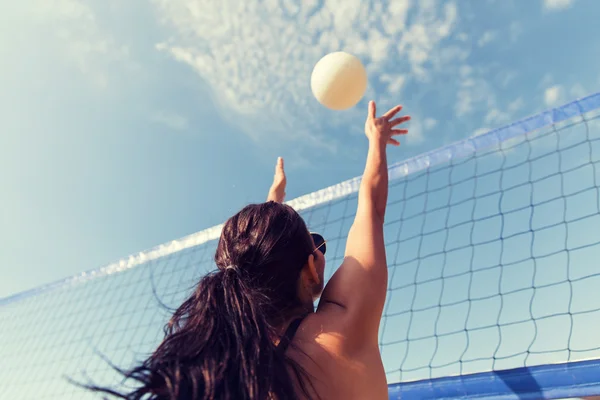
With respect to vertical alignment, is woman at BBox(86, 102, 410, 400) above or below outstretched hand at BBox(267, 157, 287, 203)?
below

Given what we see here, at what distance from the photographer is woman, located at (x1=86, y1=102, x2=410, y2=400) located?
1101 mm

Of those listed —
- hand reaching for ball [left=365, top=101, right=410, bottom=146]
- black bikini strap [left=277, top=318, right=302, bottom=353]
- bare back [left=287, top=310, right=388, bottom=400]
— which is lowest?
bare back [left=287, top=310, right=388, bottom=400]

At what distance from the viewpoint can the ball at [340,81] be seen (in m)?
3.08

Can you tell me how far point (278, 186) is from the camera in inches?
103

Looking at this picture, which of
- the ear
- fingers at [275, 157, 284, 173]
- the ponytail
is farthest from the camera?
fingers at [275, 157, 284, 173]

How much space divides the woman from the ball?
1.83 meters

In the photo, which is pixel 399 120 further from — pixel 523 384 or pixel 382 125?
pixel 523 384

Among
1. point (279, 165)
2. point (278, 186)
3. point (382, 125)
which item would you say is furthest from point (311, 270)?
point (279, 165)

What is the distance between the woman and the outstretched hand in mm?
1148

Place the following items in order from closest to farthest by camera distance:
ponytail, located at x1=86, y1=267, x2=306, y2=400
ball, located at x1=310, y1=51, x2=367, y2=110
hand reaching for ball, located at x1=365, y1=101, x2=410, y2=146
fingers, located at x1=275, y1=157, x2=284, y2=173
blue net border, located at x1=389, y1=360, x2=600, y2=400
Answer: ponytail, located at x1=86, y1=267, x2=306, y2=400, hand reaching for ball, located at x1=365, y1=101, x2=410, y2=146, blue net border, located at x1=389, y1=360, x2=600, y2=400, fingers, located at x1=275, y1=157, x2=284, y2=173, ball, located at x1=310, y1=51, x2=367, y2=110

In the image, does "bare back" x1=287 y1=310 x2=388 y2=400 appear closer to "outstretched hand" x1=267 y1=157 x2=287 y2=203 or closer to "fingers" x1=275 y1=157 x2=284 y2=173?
"outstretched hand" x1=267 y1=157 x2=287 y2=203

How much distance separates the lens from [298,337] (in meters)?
1.24

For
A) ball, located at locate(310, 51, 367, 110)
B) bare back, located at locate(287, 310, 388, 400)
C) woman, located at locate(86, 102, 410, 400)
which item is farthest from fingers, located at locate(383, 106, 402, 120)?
ball, located at locate(310, 51, 367, 110)

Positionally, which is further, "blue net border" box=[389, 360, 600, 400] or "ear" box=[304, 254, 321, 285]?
"blue net border" box=[389, 360, 600, 400]
